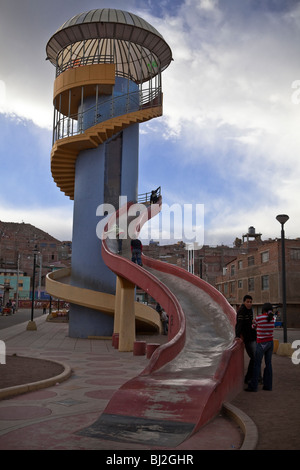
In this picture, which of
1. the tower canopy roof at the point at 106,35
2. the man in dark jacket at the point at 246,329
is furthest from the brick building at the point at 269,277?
the man in dark jacket at the point at 246,329

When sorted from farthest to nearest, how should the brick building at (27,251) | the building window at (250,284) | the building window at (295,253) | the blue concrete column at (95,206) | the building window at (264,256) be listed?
the brick building at (27,251), the building window at (250,284), the building window at (264,256), the building window at (295,253), the blue concrete column at (95,206)

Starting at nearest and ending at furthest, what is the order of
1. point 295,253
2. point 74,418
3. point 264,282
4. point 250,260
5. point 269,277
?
point 74,418
point 295,253
point 269,277
point 264,282
point 250,260

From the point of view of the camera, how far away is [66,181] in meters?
29.0

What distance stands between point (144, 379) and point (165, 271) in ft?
36.8

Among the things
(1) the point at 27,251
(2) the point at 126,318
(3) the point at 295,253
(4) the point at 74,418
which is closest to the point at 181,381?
(4) the point at 74,418

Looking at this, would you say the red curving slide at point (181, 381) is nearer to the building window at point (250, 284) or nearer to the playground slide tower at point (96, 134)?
the playground slide tower at point (96, 134)

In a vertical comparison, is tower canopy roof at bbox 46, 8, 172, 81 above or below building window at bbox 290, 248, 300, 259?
above

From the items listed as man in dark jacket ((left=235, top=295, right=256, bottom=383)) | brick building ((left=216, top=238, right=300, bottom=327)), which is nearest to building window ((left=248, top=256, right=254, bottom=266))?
brick building ((left=216, top=238, right=300, bottom=327))

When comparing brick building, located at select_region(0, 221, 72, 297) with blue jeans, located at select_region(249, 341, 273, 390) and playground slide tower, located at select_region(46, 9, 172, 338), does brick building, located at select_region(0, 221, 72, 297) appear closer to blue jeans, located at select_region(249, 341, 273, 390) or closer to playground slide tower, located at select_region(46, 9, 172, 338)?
playground slide tower, located at select_region(46, 9, 172, 338)

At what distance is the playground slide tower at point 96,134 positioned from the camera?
24062mm

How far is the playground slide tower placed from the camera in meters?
24.1

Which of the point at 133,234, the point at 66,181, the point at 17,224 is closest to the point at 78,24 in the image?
the point at 66,181

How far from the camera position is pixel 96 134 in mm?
23719

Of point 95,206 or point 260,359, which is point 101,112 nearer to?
point 95,206
